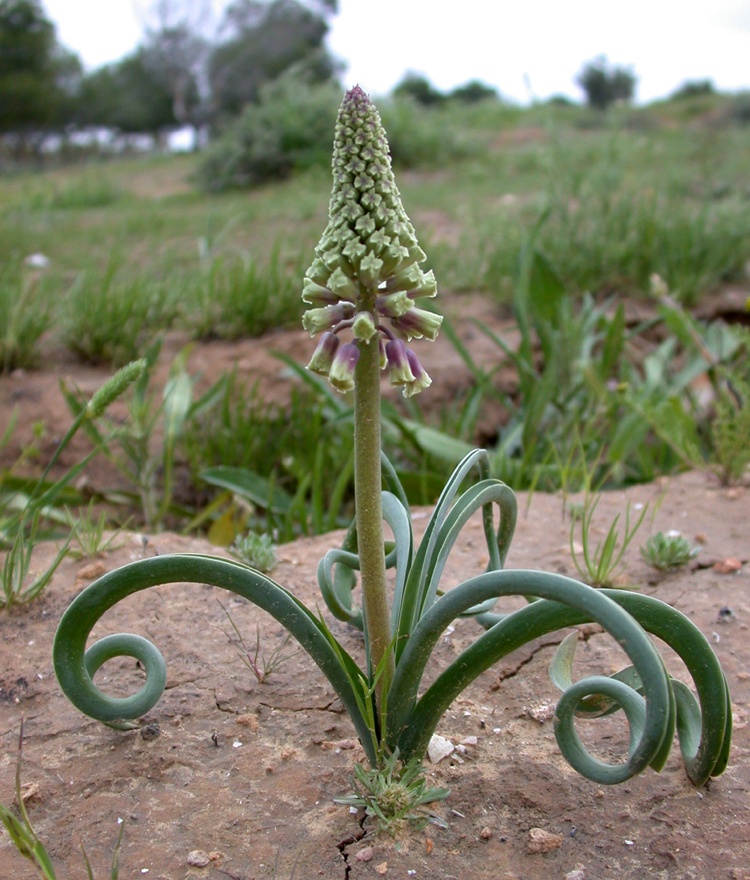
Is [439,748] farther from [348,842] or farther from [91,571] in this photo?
[91,571]

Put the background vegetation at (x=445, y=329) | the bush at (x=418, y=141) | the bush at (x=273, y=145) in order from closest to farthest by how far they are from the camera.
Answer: the background vegetation at (x=445, y=329), the bush at (x=273, y=145), the bush at (x=418, y=141)

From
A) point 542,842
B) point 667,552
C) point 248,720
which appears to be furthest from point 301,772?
point 667,552

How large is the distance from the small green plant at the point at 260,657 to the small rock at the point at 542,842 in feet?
1.83

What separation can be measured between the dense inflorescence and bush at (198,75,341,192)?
7539 mm

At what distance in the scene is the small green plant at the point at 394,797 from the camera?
1232 millimetres

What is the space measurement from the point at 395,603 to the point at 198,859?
0.45 m

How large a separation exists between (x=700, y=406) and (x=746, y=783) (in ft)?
7.82

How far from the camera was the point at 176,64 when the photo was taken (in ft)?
74.5

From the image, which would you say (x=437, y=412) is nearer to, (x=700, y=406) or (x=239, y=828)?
(x=700, y=406)

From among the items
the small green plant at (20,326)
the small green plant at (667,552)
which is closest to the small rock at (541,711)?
the small green plant at (667,552)

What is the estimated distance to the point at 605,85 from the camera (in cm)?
1571

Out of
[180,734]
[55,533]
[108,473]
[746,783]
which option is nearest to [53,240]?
[108,473]

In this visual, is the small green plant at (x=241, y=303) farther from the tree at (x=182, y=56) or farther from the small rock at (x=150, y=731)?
the tree at (x=182, y=56)

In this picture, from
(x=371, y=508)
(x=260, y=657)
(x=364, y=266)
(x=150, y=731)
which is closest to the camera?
(x=364, y=266)
